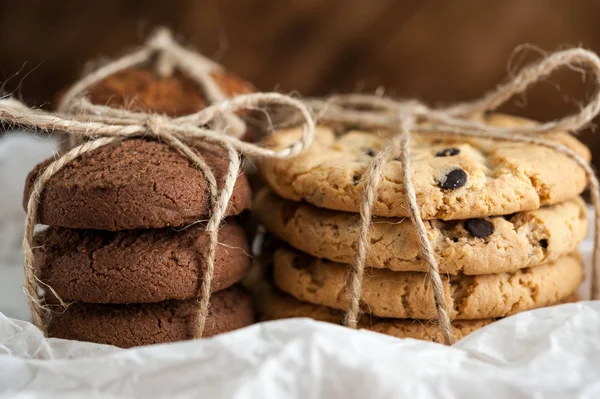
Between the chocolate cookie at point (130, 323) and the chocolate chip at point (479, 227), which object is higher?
the chocolate chip at point (479, 227)

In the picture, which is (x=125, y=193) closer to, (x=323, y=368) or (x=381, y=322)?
(x=323, y=368)

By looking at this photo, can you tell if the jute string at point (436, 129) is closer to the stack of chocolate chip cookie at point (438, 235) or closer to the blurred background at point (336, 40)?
the stack of chocolate chip cookie at point (438, 235)

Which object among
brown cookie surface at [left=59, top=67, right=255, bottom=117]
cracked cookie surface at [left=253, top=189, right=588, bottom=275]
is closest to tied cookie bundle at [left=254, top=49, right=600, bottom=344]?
cracked cookie surface at [left=253, top=189, right=588, bottom=275]

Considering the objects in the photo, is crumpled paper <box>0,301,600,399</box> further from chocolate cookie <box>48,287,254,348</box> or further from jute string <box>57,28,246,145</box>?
jute string <box>57,28,246,145</box>

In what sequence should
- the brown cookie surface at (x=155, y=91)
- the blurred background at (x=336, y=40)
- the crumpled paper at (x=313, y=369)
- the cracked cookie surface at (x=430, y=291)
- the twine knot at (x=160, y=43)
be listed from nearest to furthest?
the crumpled paper at (x=313, y=369), the cracked cookie surface at (x=430, y=291), the brown cookie surface at (x=155, y=91), the twine knot at (x=160, y=43), the blurred background at (x=336, y=40)

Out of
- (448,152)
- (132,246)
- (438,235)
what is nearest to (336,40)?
(448,152)

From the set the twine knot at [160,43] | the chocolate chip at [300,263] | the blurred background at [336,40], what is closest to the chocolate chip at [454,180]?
the chocolate chip at [300,263]

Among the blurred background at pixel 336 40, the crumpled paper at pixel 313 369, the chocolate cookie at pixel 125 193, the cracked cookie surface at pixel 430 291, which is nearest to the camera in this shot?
the crumpled paper at pixel 313 369
